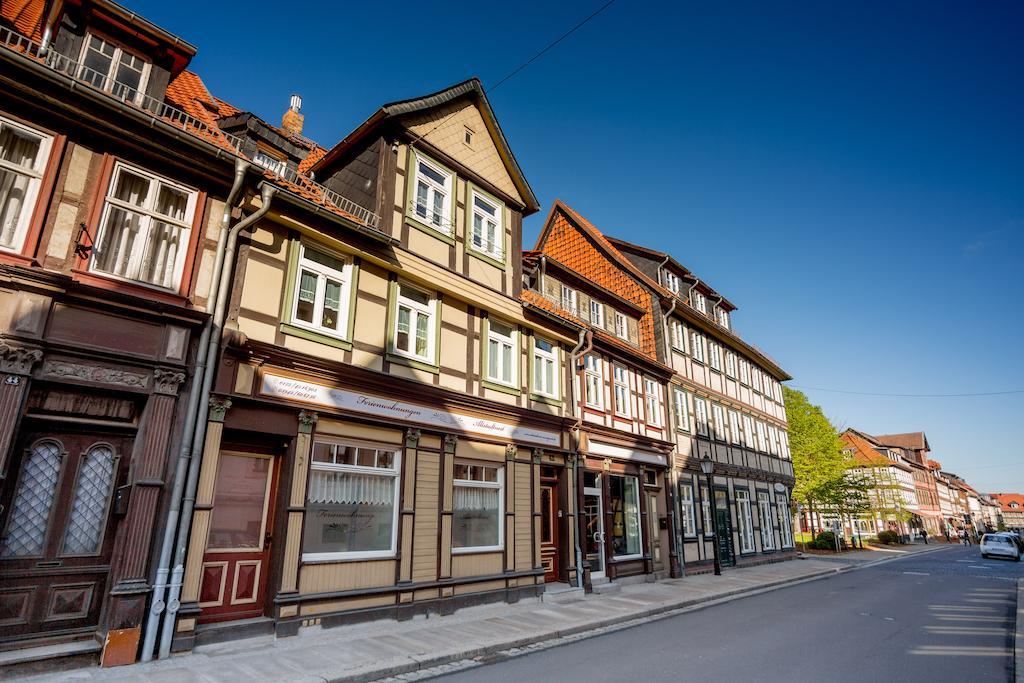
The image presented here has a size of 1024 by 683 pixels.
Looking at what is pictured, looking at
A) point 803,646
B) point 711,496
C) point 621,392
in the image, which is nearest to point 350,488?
point 803,646

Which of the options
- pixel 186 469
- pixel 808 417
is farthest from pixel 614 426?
pixel 808 417

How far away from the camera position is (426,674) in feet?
24.5

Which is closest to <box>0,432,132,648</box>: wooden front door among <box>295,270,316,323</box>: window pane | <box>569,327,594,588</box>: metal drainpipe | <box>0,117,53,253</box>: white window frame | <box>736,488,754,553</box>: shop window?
<box>0,117,53,253</box>: white window frame

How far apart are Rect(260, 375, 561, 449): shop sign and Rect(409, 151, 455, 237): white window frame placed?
14.2ft

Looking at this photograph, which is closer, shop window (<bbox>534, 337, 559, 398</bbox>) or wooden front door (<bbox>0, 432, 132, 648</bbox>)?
wooden front door (<bbox>0, 432, 132, 648</bbox>)

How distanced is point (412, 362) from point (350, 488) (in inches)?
112

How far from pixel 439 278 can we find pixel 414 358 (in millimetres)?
2062

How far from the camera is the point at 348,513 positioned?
32.4 feet

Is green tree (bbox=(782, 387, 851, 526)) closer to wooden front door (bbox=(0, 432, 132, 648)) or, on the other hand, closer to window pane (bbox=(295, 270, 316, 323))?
window pane (bbox=(295, 270, 316, 323))

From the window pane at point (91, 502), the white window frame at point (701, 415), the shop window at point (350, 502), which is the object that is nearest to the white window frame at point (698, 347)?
the white window frame at point (701, 415)

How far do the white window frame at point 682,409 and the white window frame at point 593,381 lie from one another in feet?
18.7

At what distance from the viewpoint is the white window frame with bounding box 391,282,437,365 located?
37.2 feet

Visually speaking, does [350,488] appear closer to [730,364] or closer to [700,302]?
[700,302]

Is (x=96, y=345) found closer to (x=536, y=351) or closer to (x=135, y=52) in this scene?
(x=135, y=52)
